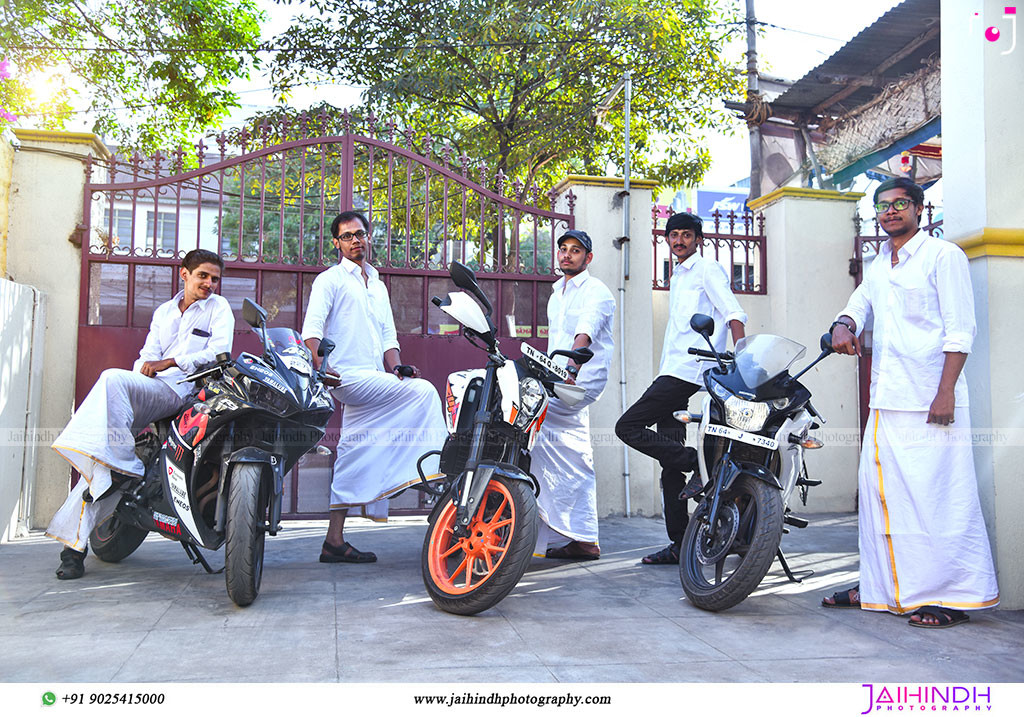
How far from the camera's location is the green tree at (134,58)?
29.1ft

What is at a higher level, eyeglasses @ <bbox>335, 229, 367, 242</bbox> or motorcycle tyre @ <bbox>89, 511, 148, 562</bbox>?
eyeglasses @ <bbox>335, 229, 367, 242</bbox>

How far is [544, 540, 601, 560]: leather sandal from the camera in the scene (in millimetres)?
4250

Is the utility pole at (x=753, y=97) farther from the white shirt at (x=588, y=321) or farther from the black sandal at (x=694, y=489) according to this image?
the black sandal at (x=694, y=489)

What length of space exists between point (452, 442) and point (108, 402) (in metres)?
1.47

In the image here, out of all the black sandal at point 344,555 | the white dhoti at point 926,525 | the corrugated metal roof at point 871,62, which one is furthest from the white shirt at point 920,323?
the corrugated metal roof at point 871,62

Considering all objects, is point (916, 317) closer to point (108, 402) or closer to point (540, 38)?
point (108, 402)

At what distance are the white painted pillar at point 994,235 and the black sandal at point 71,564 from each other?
3894 mm

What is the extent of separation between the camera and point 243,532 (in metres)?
2.88

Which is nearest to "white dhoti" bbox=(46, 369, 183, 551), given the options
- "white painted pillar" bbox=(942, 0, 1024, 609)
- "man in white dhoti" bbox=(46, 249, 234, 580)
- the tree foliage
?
"man in white dhoti" bbox=(46, 249, 234, 580)

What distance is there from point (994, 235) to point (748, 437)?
55.1 inches

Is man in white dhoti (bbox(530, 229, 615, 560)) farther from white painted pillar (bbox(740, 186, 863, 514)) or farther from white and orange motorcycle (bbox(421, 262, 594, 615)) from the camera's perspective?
white painted pillar (bbox(740, 186, 863, 514))

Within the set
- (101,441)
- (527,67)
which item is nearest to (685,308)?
(101,441)

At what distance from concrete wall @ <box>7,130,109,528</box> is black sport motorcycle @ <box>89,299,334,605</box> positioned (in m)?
1.70
